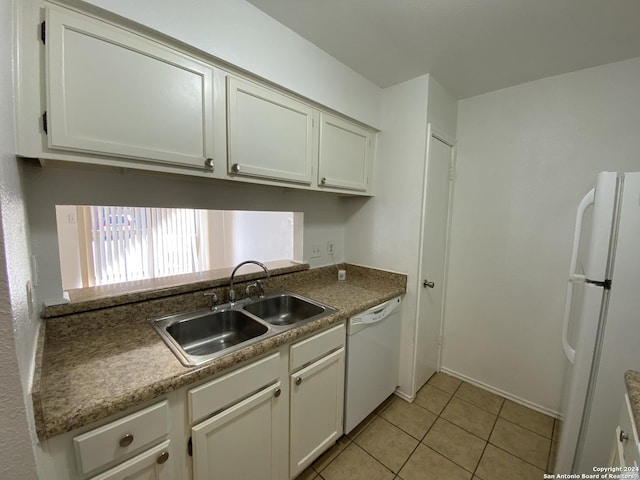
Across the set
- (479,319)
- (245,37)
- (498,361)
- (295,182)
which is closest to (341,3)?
(245,37)

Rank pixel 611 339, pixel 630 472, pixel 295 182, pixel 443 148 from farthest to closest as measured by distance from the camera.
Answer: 1. pixel 443 148
2. pixel 295 182
3. pixel 611 339
4. pixel 630 472

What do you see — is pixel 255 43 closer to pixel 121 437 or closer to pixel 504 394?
pixel 121 437

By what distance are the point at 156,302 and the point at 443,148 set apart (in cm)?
220

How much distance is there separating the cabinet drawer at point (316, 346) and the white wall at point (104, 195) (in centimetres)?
92

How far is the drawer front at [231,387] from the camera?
0.93 meters

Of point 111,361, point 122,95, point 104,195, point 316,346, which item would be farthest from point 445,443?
point 122,95

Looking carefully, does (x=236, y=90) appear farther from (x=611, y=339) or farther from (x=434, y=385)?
(x=434, y=385)

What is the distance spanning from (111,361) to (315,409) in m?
0.98

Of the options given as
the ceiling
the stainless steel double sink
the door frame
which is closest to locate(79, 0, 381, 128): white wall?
the ceiling

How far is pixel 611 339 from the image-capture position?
3.56ft

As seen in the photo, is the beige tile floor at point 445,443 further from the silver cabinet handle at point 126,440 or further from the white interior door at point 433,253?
the silver cabinet handle at point 126,440

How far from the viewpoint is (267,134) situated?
1397 millimetres

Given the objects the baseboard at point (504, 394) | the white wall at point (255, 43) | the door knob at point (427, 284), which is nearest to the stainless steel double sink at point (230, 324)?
the door knob at point (427, 284)

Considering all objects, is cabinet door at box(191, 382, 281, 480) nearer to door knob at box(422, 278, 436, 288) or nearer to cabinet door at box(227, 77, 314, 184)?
cabinet door at box(227, 77, 314, 184)
